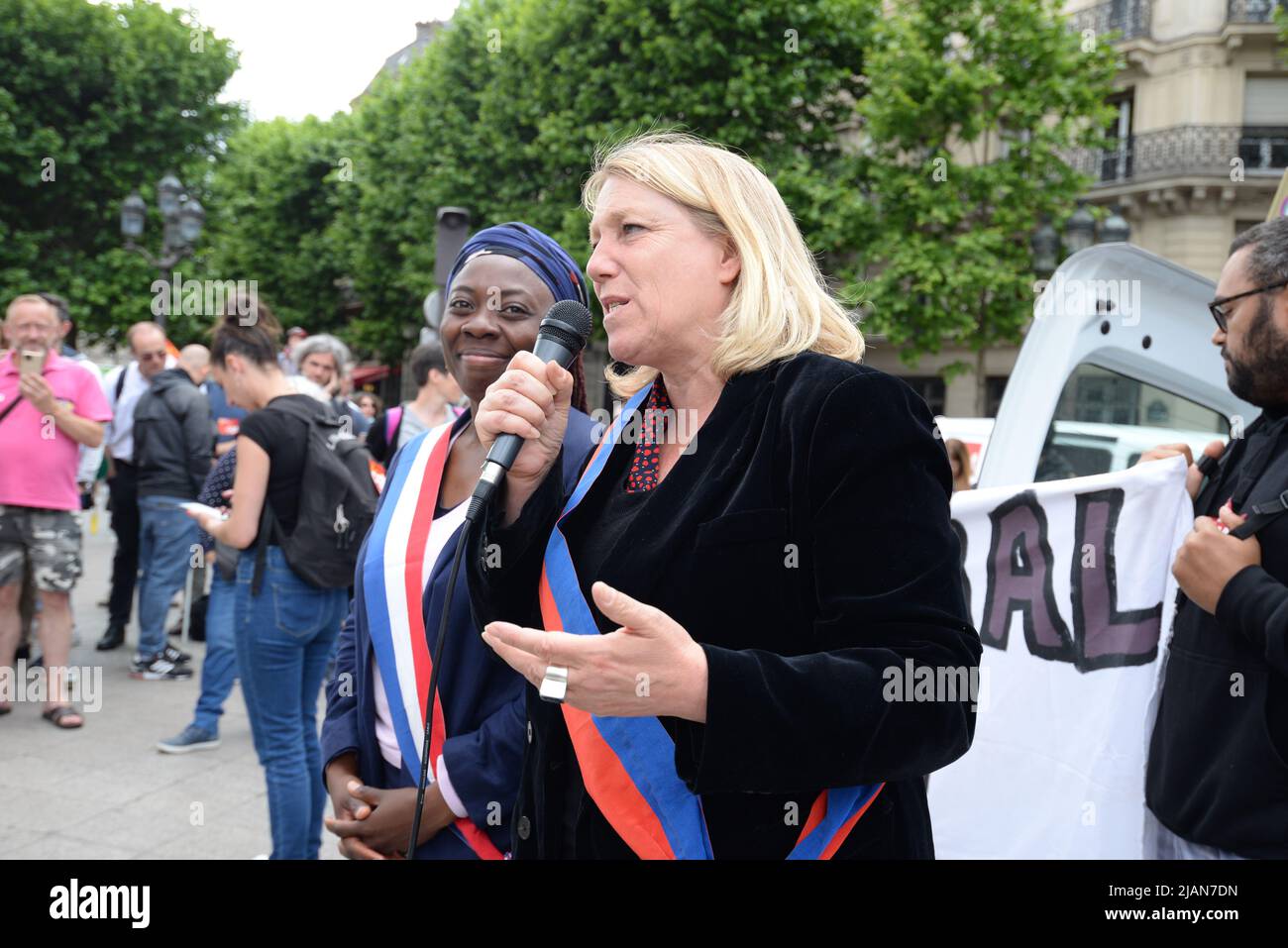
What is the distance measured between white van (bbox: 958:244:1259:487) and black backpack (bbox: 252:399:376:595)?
2.30 meters

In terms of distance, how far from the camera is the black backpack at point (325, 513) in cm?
392

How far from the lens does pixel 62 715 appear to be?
600cm

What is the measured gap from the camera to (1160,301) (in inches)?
136

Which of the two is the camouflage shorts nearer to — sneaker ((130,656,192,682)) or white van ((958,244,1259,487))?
sneaker ((130,656,192,682))

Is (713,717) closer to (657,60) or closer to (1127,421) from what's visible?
(1127,421)

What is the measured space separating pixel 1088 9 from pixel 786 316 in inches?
1112

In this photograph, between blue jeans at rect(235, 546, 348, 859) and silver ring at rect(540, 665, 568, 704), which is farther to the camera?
blue jeans at rect(235, 546, 348, 859)

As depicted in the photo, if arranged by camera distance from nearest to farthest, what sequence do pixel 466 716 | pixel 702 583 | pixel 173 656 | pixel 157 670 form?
pixel 702 583 < pixel 466 716 < pixel 157 670 < pixel 173 656

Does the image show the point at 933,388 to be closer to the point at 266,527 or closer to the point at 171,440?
the point at 171,440

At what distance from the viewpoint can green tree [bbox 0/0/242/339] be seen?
23281 mm

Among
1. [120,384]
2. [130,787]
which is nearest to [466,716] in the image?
[130,787]

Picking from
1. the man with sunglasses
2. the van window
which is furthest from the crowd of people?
the man with sunglasses

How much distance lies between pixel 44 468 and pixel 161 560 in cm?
143

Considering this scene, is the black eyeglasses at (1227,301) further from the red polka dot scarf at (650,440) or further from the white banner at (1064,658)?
the red polka dot scarf at (650,440)
